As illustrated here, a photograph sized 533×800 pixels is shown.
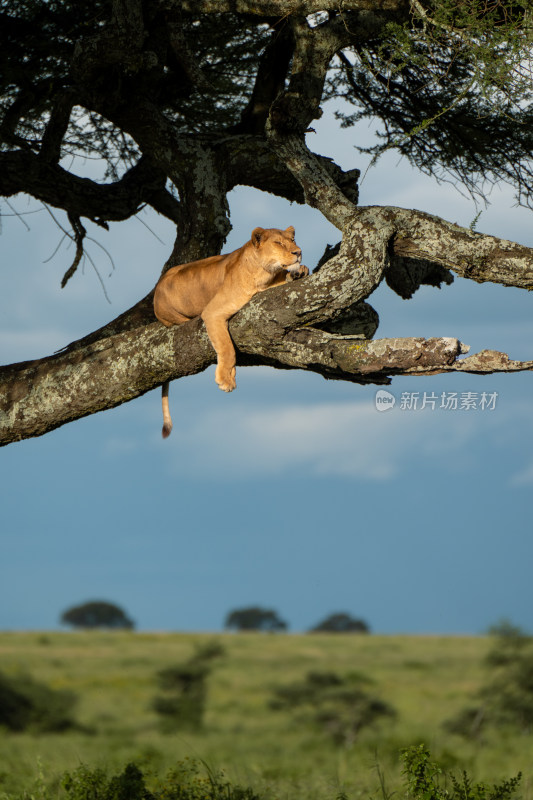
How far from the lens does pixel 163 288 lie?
5348 millimetres

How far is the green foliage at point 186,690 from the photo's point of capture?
8.73 metres

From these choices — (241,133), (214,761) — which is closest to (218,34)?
(241,133)

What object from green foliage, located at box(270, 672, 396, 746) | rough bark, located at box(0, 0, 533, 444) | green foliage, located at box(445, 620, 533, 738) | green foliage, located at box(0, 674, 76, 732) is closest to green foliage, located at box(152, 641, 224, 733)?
green foliage, located at box(270, 672, 396, 746)

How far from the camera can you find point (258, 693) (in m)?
9.08

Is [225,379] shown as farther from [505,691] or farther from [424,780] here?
[505,691]

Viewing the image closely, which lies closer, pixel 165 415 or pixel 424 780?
pixel 424 780

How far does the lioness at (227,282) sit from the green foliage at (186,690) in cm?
503

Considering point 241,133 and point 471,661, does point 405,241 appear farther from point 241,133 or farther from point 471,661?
point 471,661

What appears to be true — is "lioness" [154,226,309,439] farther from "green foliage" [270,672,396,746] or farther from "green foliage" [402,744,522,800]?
"green foliage" [270,672,396,746]

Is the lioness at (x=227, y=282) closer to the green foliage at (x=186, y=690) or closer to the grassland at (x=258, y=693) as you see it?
the grassland at (x=258, y=693)

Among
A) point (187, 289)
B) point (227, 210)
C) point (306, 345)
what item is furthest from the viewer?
point (227, 210)

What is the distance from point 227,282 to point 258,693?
18.8ft

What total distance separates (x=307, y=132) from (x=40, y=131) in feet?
11.9

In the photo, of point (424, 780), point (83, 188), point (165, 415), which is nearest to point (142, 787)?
point (424, 780)
